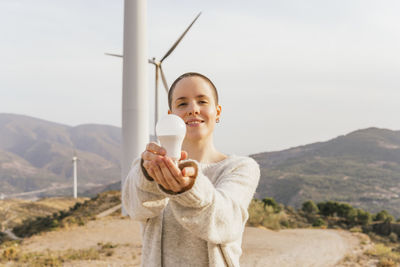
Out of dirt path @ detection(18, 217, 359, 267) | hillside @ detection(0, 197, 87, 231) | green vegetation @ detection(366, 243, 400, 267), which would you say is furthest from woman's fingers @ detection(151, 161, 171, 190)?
hillside @ detection(0, 197, 87, 231)

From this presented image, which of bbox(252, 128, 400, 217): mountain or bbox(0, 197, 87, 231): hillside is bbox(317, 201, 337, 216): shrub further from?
bbox(0, 197, 87, 231): hillside

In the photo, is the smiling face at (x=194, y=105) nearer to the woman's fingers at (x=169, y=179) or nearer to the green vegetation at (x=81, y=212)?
the woman's fingers at (x=169, y=179)

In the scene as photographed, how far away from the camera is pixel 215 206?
1989mm

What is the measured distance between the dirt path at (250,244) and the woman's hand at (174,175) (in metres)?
14.5

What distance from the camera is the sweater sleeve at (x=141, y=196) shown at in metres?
2.10

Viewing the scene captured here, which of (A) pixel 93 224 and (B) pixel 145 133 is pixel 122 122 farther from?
(A) pixel 93 224

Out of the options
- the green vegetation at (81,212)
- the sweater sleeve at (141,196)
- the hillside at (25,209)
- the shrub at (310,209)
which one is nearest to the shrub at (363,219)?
the shrub at (310,209)

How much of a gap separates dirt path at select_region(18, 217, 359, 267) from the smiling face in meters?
13.9

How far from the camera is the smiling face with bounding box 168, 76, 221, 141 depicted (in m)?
2.58

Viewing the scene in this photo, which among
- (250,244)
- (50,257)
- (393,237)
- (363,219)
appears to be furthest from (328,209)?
(50,257)

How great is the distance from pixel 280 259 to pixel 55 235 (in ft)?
43.7

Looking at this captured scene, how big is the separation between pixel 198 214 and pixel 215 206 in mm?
106

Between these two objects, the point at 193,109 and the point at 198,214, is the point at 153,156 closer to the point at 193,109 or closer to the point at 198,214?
the point at 198,214

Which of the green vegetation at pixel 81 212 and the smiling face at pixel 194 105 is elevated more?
the smiling face at pixel 194 105
